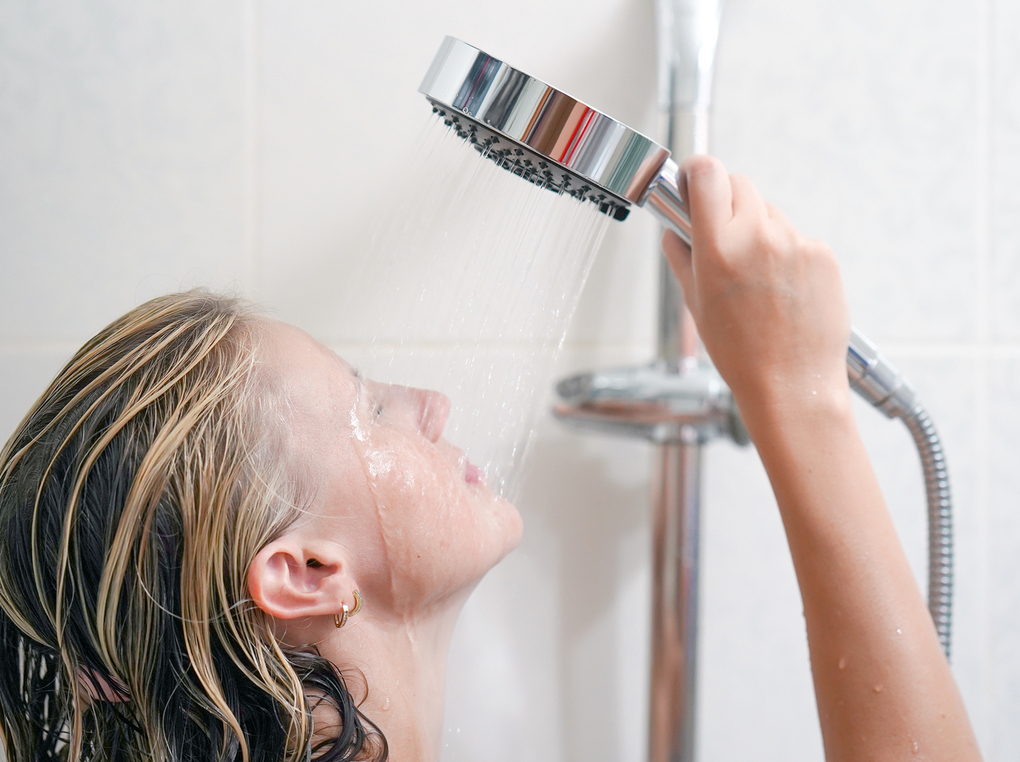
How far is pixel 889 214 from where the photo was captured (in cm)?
80


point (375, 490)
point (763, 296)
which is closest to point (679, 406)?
point (763, 296)

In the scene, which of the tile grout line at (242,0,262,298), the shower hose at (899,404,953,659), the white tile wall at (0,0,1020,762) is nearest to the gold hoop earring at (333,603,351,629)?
the white tile wall at (0,0,1020,762)

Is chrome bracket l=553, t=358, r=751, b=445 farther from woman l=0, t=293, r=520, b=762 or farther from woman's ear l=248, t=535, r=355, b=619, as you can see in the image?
woman's ear l=248, t=535, r=355, b=619

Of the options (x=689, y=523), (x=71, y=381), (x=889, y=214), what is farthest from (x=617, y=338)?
(x=71, y=381)

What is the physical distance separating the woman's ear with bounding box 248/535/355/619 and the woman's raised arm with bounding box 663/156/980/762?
1.04 feet

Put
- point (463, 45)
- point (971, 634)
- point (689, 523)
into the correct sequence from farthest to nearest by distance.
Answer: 1. point (971, 634)
2. point (689, 523)
3. point (463, 45)

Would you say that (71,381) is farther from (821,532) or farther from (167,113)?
(821,532)

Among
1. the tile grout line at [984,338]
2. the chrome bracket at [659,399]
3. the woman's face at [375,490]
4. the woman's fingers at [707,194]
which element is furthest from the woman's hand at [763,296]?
the tile grout line at [984,338]

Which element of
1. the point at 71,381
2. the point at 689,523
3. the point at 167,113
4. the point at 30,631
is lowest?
the point at 30,631

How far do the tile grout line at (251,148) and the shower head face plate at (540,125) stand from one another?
0.34 meters

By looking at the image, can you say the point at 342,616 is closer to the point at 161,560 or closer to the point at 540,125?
the point at 161,560

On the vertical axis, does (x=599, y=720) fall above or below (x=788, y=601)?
below

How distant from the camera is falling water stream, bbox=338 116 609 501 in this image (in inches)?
26.8

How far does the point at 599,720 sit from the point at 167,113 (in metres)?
0.77
